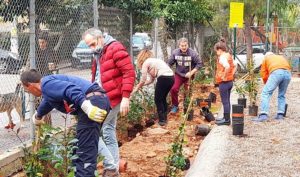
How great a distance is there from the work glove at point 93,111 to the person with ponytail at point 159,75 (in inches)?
152

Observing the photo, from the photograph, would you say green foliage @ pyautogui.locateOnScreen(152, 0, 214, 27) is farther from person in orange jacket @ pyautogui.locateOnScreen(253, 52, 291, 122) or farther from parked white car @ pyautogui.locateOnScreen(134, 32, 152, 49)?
person in orange jacket @ pyautogui.locateOnScreen(253, 52, 291, 122)

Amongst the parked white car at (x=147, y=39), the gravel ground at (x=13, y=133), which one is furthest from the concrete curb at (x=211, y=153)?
the parked white car at (x=147, y=39)

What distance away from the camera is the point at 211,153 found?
6.78 meters

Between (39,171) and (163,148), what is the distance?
3646 mm

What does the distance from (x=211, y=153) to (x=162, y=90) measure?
8.99ft

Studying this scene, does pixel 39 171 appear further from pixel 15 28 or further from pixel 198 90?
pixel 198 90

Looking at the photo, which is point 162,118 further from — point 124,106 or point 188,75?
point 124,106

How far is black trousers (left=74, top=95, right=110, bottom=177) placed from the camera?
469 centimetres

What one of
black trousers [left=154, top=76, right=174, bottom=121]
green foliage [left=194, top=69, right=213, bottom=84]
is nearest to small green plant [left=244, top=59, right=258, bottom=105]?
black trousers [left=154, top=76, right=174, bottom=121]

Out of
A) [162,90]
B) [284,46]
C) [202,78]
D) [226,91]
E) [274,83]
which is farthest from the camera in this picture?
[284,46]

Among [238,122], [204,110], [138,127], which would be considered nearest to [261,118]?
[204,110]

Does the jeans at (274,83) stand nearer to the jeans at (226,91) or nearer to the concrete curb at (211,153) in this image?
the jeans at (226,91)

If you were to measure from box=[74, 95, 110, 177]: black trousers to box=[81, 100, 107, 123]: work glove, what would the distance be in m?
0.27

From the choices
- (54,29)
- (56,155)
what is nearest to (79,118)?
(56,155)
